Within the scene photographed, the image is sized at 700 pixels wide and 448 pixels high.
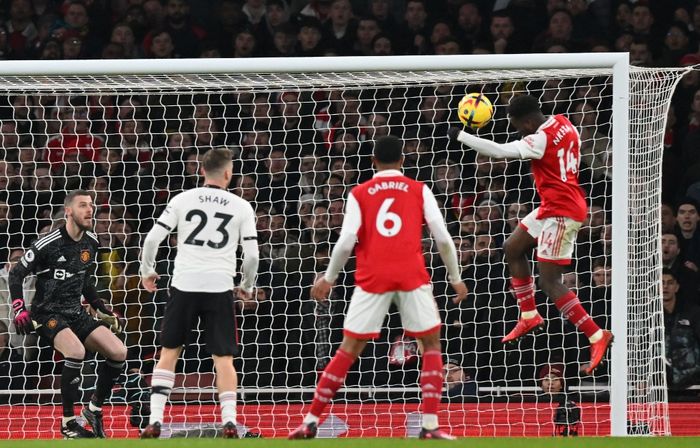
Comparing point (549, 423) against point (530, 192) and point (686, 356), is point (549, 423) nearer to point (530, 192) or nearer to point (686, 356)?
point (686, 356)

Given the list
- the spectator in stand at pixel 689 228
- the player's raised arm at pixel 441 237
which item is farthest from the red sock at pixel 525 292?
the spectator in stand at pixel 689 228

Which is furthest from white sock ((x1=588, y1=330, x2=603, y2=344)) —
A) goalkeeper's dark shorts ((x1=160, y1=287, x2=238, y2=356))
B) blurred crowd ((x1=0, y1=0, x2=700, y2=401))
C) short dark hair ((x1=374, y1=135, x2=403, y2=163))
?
goalkeeper's dark shorts ((x1=160, y1=287, x2=238, y2=356))

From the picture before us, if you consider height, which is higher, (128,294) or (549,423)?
(128,294)

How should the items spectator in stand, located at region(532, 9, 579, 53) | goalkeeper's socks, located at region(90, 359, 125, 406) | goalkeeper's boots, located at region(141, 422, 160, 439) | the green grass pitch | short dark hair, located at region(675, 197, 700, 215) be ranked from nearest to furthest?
1. the green grass pitch
2. goalkeeper's boots, located at region(141, 422, 160, 439)
3. goalkeeper's socks, located at region(90, 359, 125, 406)
4. short dark hair, located at region(675, 197, 700, 215)
5. spectator in stand, located at region(532, 9, 579, 53)

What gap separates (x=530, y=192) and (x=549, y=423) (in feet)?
8.86

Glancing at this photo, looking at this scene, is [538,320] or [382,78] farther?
[382,78]

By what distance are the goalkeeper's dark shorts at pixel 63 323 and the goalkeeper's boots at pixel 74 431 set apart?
26.7 inches

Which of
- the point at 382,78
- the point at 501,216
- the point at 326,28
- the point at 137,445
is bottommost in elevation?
the point at 137,445

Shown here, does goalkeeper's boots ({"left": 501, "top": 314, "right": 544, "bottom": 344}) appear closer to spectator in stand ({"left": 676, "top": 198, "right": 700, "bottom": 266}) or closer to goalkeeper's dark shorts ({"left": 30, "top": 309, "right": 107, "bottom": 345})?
spectator in stand ({"left": 676, "top": 198, "right": 700, "bottom": 266})

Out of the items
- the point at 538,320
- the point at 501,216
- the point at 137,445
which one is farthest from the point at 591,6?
the point at 137,445

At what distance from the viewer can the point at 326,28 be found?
1361 cm

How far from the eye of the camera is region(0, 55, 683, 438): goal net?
9.89m

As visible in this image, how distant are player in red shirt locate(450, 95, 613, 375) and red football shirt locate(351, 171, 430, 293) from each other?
1.37 m

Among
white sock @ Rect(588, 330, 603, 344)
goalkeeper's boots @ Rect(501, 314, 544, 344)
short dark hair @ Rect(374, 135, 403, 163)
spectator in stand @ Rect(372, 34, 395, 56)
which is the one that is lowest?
white sock @ Rect(588, 330, 603, 344)
